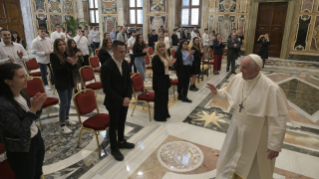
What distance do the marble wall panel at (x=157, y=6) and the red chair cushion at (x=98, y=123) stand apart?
1103cm

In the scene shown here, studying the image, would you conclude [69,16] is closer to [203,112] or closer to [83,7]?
[83,7]

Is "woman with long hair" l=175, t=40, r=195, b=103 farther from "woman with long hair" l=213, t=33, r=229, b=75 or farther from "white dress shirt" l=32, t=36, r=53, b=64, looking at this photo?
"white dress shirt" l=32, t=36, r=53, b=64

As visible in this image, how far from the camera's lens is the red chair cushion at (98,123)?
2867mm

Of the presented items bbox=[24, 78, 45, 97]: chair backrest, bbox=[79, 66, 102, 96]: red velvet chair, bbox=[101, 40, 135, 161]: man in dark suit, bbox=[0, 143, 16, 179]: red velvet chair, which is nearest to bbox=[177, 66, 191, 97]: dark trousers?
bbox=[79, 66, 102, 96]: red velvet chair

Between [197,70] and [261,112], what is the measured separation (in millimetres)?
3598

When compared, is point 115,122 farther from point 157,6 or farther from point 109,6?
point 109,6

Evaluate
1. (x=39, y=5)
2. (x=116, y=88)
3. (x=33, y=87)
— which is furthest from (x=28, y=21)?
(x=116, y=88)

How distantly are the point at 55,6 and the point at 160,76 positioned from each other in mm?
12351

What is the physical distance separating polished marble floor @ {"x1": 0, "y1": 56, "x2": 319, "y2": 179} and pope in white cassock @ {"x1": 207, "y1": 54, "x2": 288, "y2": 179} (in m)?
0.61

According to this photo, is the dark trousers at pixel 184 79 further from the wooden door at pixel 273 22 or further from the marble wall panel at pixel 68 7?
the marble wall panel at pixel 68 7

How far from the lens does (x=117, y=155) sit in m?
2.89

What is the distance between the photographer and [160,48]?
147 inches

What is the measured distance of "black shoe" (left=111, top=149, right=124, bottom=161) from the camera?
287 centimetres

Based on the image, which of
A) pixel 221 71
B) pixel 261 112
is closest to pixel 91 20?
pixel 221 71
